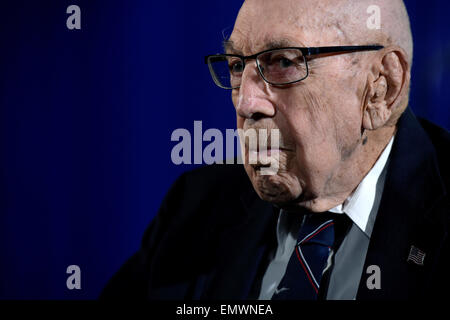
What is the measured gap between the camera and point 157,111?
1.69 meters

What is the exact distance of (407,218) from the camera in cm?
110

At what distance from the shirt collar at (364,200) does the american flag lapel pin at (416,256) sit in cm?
12

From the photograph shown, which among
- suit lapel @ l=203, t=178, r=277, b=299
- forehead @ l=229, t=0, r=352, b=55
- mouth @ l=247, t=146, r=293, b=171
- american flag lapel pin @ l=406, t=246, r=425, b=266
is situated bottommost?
suit lapel @ l=203, t=178, r=277, b=299

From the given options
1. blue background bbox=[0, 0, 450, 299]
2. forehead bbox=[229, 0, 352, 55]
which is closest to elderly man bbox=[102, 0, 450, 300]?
forehead bbox=[229, 0, 352, 55]

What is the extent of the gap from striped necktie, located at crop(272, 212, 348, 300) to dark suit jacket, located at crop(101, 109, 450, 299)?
0.10m

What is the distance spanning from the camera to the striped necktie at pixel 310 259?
3.70ft

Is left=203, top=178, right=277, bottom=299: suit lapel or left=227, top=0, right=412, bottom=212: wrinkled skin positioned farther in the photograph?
left=203, top=178, right=277, bottom=299: suit lapel

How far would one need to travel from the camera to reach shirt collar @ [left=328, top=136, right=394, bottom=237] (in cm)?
116

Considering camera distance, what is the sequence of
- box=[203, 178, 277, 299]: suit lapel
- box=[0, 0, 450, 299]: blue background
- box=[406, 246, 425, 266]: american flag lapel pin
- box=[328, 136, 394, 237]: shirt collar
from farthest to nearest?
1. box=[0, 0, 450, 299]: blue background
2. box=[203, 178, 277, 299]: suit lapel
3. box=[328, 136, 394, 237]: shirt collar
4. box=[406, 246, 425, 266]: american flag lapel pin

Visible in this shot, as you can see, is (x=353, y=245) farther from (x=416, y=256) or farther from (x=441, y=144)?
(x=441, y=144)

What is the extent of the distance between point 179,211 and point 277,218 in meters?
0.37

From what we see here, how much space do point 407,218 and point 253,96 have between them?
0.45 m

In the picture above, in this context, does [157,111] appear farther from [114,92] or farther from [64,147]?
A: [64,147]

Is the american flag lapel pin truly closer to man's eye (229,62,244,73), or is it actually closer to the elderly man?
the elderly man
